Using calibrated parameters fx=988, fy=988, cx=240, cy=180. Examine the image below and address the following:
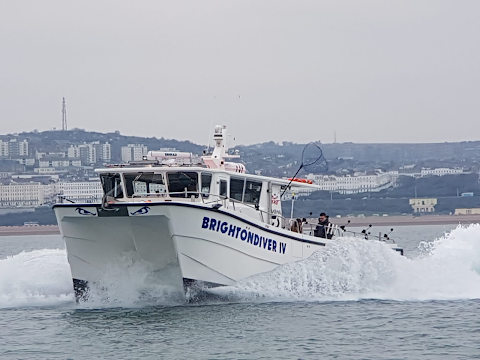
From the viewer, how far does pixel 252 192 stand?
86.0 ft

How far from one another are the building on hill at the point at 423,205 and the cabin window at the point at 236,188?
135m

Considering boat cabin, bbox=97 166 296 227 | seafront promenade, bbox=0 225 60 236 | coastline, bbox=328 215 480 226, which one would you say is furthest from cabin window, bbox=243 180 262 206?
seafront promenade, bbox=0 225 60 236

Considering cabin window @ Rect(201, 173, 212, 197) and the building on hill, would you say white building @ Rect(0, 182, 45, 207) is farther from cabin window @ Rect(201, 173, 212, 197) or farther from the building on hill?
cabin window @ Rect(201, 173, 212, 197)

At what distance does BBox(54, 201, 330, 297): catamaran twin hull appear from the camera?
22.9 m

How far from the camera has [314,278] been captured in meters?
25.9

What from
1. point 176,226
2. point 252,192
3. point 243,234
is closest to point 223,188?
point 252,192

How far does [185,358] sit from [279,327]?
330cm

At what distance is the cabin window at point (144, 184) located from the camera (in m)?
24.1

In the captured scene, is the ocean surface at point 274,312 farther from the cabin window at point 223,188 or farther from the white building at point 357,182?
the white building at point 357,182

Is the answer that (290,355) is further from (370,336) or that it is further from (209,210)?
(209,210)

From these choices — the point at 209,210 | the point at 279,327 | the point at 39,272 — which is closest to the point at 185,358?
the point at 279,327

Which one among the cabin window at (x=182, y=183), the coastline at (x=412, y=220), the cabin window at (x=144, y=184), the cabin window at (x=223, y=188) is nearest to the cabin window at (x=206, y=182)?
the cabin window at (x=182, y=183)

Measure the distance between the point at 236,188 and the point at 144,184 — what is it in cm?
264

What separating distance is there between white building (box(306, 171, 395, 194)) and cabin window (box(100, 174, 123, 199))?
14434cm
